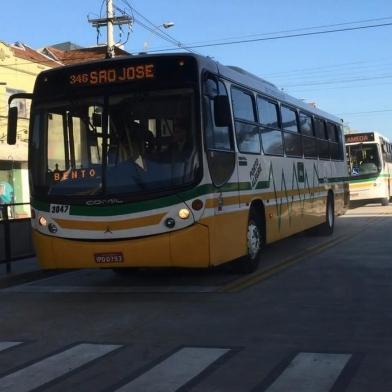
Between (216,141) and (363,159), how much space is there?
20.6 meters

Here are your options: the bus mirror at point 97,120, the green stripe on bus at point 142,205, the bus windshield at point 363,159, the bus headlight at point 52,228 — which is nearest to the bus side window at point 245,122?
the green stripe on bus at point 142,205

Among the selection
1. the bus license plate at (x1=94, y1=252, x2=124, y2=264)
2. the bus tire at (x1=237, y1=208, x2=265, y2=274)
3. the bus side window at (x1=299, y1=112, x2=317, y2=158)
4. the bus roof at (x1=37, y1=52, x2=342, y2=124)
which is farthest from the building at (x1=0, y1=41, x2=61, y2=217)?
the bus license plate at (x1=94, y1=252, x2=124, y2=264)

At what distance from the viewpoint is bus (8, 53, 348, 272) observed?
28.7 ft

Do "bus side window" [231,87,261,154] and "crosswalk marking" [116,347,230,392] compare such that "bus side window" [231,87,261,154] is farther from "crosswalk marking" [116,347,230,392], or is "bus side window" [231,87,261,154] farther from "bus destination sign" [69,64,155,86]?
"crosswalk marking" [116,347,230,392]

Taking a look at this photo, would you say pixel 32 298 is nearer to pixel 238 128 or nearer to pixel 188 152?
pixel 188 152

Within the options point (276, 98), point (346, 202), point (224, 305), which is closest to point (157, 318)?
point (224, 305)

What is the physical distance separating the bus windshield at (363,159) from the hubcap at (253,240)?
726 inches

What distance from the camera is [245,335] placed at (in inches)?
269

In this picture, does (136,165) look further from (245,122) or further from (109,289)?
(245,122)

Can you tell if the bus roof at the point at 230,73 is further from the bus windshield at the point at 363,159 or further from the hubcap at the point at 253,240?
the bus windshield at the point at 363,159

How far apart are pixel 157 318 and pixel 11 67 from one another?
84.8ft

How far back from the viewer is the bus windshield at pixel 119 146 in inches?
346

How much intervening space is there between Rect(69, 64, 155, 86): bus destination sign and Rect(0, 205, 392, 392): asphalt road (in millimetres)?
3060

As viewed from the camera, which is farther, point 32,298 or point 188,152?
point 32,298
